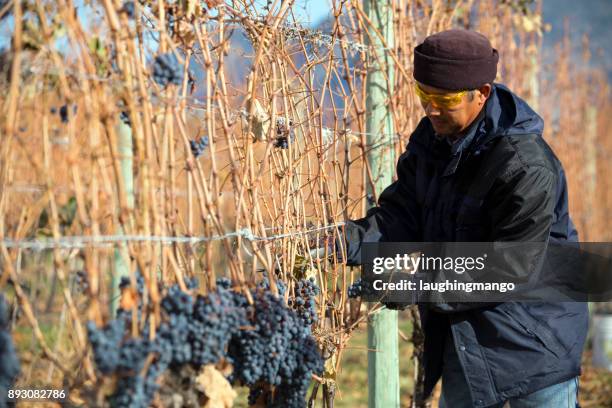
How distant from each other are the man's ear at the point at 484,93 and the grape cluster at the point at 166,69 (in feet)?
3.57

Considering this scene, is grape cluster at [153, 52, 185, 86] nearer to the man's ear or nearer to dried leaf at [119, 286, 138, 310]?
dried leaf at [119, 286, 138, 310]

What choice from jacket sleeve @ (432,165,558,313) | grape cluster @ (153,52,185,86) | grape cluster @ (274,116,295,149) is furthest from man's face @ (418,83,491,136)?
grape cluster @ (153,52,185,86)

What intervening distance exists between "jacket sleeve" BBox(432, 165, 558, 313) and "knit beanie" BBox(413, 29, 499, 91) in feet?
1.14

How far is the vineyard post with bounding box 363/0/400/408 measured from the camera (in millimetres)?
3100

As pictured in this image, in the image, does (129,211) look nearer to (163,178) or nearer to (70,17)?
(163,178)

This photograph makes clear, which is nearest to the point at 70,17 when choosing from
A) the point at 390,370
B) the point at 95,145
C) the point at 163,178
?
the point at 95,145

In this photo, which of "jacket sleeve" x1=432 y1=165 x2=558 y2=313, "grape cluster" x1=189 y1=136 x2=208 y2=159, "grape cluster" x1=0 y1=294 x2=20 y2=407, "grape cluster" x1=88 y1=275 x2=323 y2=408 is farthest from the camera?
"jacket sleeve" x1=432 y1=165 x2=558 y2=313

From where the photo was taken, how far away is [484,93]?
7.65 feet

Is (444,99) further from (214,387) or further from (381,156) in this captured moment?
(214,387)

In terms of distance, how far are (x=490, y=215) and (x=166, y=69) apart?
113cm

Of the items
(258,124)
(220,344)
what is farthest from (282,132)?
(220,344)

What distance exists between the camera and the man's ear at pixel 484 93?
2.31 meters

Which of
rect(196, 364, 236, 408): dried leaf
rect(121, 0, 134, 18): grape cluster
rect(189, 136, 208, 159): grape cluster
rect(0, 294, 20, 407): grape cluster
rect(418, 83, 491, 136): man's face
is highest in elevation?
rect(121, 0, 134, 18): grape cluster

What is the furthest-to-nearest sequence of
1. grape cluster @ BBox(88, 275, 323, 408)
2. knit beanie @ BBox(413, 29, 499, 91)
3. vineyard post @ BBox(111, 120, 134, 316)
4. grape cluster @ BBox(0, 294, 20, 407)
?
vineyard post @ BBox(111, 120, 134, 316) < knit beanie @ BBox(413, 29, 499, 91) < grape cluster @ BBox(88, 275, 323, 408) < grape cluster @ BBox(0, 294, 20, 407)
